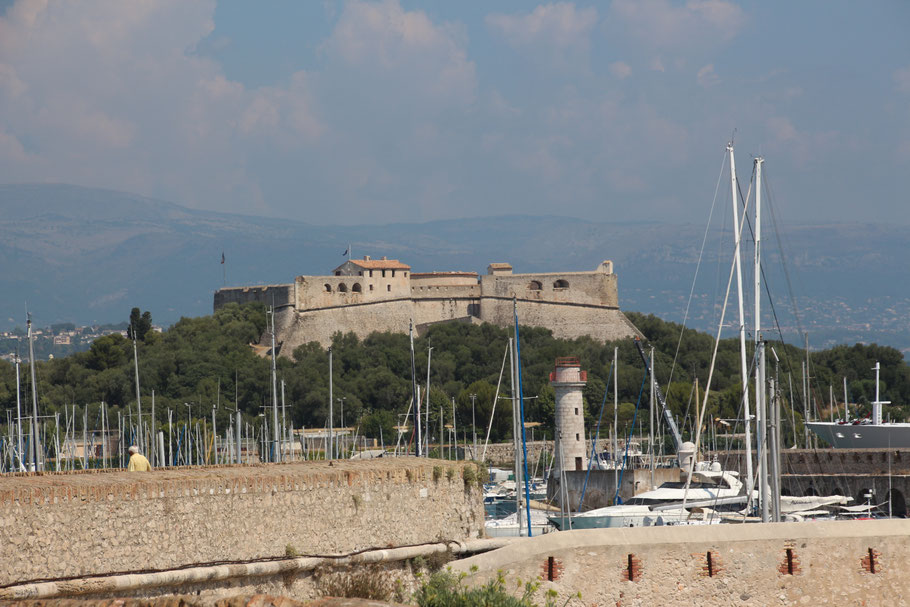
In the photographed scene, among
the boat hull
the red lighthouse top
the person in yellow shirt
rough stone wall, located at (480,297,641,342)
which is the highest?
rough stone wall, located at (480,297,641,342)

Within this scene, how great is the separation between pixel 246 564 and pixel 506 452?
36315 mm

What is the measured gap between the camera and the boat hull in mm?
27997

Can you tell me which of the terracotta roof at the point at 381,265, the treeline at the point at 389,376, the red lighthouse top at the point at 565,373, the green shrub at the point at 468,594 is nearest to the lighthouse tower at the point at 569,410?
the red lighthouse top at the point at 565,373

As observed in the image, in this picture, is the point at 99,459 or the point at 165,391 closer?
the point at 99,459

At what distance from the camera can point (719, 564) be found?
35.9ft

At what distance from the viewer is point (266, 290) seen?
64312 mm

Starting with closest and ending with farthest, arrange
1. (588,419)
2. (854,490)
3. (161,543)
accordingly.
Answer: (161,543) < (854,490) < (588,419)

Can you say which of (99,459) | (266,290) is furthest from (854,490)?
(266,290)

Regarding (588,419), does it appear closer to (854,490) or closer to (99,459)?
(99,459)

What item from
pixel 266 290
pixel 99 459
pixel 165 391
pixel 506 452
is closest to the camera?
pixel 99 459

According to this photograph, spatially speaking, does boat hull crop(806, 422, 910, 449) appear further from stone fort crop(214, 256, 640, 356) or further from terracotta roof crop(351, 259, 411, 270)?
terracotta roof crop(351, 259, 411, 270)

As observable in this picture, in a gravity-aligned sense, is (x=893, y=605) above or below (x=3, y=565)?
below

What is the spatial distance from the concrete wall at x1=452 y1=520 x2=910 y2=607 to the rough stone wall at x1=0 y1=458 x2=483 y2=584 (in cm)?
89

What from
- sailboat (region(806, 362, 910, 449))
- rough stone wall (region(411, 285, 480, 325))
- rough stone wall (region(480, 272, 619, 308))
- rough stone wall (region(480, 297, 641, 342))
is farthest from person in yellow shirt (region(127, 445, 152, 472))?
rough stone wall (region(411, 285, 480, 325))
